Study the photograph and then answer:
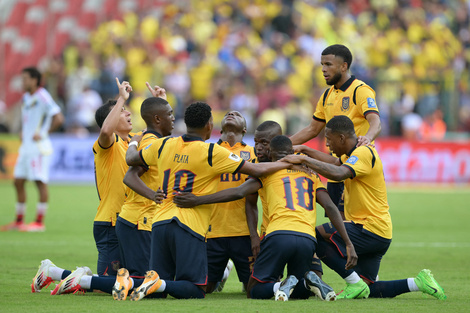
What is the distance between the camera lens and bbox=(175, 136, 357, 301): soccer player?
7.08 m

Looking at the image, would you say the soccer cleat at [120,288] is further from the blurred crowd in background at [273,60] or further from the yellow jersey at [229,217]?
the blurred crowd in background at [273,60]

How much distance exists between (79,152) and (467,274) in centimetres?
1597

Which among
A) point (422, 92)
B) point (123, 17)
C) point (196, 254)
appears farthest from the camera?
point (123, 17)

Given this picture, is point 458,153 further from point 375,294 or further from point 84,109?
point 375,294

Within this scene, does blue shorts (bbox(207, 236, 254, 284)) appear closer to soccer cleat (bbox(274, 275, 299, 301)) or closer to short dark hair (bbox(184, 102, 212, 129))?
soccer cleat (bbox(274, 275, 299, 301))

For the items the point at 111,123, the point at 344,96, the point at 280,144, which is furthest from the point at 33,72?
the point at 280,144

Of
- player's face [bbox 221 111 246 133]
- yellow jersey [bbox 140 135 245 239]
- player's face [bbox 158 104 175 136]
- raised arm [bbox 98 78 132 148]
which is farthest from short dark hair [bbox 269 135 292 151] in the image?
raised arm [bbox 98 78 132 148]

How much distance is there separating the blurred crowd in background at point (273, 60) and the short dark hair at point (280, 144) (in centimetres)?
1581

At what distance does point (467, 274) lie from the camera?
939cm

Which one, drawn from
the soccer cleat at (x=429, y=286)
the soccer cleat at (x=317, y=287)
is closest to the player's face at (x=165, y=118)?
the soccer cleat at (x=317, y=287)

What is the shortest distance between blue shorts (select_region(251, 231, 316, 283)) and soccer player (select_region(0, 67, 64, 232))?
7.59 metres

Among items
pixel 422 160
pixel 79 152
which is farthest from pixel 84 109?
pixel 422 160

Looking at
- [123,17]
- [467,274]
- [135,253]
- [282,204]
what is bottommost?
[467,274]

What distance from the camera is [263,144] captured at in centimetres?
803
